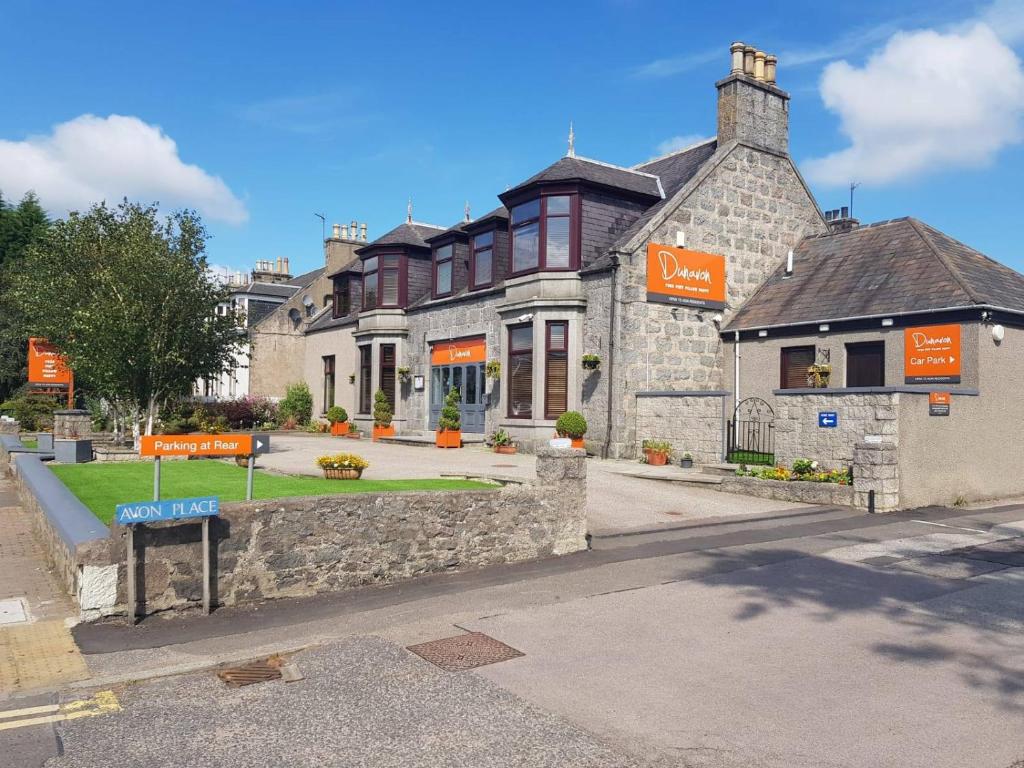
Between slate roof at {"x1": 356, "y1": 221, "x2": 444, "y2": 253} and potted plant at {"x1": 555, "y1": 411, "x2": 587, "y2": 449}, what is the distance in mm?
12145

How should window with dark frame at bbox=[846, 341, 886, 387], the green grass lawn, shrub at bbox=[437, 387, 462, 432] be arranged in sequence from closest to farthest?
the green grass lawn, window with dark frame at bbox=[846, 341, 886, 387], shrub at bbox=[437, 387, 462, 432]

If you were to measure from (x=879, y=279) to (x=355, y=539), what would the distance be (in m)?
17.0

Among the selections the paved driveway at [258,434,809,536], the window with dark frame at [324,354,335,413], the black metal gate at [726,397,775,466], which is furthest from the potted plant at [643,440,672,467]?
the window with dark frame at [324,354,335,413]

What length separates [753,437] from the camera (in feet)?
66.7

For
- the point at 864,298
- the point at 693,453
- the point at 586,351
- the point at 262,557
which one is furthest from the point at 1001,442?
the point at 262,557

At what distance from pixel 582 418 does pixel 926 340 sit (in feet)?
27.9

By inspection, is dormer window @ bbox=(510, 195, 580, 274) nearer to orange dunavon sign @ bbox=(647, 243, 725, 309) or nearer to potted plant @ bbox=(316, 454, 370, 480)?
orange dunavon sign @ bbox=(647, 243, 725, 309)

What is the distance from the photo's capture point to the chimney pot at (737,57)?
23.9 metres

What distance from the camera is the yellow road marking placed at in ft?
17.0

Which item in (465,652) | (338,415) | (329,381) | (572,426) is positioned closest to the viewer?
(465,652)

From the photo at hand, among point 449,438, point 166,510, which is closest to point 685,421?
point 449,438

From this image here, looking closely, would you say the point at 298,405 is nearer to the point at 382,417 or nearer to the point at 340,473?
the point at 382,417

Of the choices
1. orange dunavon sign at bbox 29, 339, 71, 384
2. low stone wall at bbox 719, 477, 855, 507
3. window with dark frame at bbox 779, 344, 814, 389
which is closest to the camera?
low stone wall at bbox 719, 477, 855, 507

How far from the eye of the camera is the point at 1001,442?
16781mm
